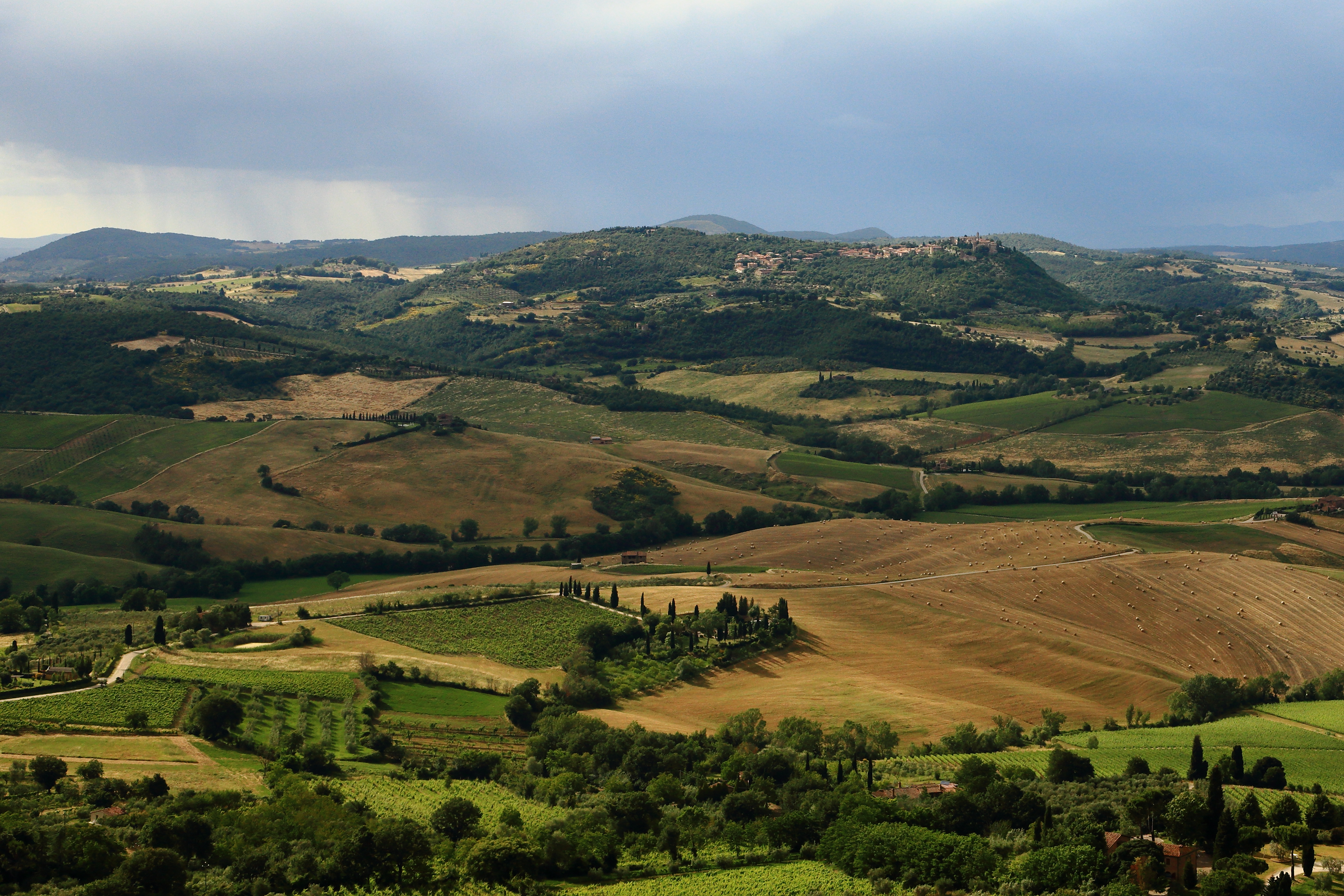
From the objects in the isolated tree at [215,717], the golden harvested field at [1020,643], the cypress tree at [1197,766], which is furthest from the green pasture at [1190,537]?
the isolated tree at [215,717]

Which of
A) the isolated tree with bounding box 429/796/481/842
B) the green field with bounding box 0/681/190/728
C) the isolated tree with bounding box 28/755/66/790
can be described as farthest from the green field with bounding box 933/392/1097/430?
the isolated tree with bounding box 28/755/66/790

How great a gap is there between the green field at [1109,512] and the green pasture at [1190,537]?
457 cm

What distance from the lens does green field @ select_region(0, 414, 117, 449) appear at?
148 m

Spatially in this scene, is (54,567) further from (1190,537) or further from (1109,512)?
(1109,512)

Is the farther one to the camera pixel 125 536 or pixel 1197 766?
pixel 125 536

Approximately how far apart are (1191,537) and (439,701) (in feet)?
239

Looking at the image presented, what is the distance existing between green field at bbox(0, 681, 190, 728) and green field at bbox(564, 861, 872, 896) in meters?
28.5

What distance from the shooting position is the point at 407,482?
139m

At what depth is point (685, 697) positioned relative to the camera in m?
75.6

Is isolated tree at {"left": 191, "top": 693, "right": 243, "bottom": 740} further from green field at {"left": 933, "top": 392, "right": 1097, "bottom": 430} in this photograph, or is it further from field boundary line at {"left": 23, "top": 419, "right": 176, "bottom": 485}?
green field at {"left": 933, "top": 392, "right": 1097, "bottom": 430}

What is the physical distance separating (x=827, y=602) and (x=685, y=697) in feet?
66.2

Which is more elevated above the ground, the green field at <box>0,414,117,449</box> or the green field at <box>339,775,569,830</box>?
the green field at <box>0,414,117,449</box>

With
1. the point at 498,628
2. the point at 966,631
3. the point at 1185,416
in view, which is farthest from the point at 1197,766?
the point at 1185,416

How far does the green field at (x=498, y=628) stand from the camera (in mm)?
82688
